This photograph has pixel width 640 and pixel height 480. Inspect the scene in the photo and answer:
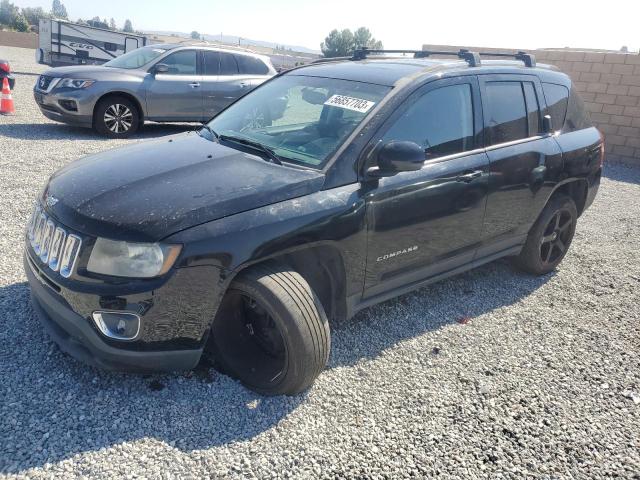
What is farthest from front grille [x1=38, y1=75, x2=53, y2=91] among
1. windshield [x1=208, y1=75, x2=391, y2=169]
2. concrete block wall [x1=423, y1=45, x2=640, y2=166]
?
concrete block wall [x1=423, y1=45, x2=640, y2=166]

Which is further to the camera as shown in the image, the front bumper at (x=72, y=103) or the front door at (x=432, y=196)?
the front bumper at (x=72, y=103)

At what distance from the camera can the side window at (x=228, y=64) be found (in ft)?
32.5

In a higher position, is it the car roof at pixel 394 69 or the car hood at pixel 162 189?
the car roof at pixel 394 69

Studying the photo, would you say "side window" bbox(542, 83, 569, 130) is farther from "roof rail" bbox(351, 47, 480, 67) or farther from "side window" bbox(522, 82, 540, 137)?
"roof rail" bbox(351, 47, 480, 67)

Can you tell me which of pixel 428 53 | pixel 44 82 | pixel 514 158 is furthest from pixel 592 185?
pixel 44 82

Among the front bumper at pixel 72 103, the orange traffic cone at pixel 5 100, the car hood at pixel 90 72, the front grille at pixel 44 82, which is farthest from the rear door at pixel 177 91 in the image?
the orange traffic cone at pixel 5 100

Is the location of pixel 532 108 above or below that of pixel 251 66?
below

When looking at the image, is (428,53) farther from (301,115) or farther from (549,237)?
(549,237)

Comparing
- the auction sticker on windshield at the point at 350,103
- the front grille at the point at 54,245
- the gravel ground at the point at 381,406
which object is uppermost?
the auction sticker on windshield at the point at 350,103

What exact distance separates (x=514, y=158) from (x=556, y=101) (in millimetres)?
995

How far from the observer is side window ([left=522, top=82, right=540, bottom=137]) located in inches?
161

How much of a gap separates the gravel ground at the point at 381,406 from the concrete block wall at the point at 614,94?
8.71 m

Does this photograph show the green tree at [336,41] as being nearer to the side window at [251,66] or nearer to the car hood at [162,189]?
the side window at [251,66]

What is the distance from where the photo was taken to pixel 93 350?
8.16 ft
